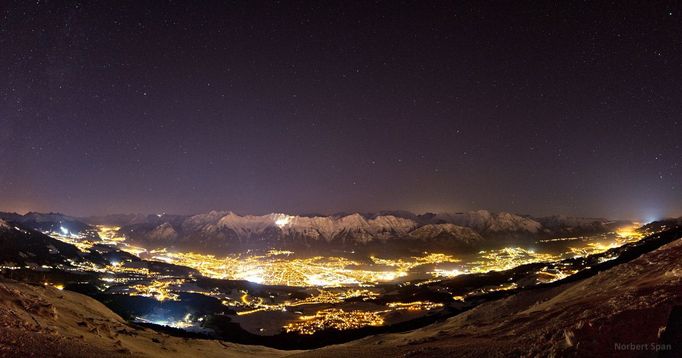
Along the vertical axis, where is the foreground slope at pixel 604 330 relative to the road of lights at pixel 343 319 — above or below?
above

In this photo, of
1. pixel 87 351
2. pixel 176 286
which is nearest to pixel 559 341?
pixel 87 351

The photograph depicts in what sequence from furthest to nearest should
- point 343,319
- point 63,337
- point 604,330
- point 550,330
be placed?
1. point 343,319
2. point 63,337
3. point 550,330
4. point 604,330

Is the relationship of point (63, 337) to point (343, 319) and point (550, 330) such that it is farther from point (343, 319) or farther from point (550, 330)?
point (343, 319)

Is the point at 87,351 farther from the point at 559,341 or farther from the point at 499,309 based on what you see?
the point at 499,309

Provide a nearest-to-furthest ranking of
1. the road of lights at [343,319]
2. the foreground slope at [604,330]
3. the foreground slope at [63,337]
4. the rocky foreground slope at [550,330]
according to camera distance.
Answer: the foreground slope at [604,330] < the rocky foreground slope at [550,330] < the foreground slope at [63,337] < the road of lights at [343,319]

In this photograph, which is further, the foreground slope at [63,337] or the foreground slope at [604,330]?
the foreground slope at [63,337]

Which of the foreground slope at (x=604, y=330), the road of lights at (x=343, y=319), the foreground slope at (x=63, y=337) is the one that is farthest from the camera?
the road of lights at (x=343, y=319)

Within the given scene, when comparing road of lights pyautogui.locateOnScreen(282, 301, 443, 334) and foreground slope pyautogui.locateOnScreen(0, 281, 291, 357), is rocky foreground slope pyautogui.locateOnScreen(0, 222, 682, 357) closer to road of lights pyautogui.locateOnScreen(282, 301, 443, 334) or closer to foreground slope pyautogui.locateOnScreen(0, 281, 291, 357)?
foreground slope pyautogui.locateOnScreen(0, 281, 291, 357)

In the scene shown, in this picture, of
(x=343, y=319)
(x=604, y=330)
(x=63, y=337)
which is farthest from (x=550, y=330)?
(x=343, y=319)

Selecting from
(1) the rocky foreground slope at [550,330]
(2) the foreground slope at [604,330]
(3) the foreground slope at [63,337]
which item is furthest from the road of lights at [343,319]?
(2) the foreground slope at [604,330]

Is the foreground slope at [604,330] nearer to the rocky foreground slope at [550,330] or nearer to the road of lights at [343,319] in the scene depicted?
the rocky foreground slope at [550,330]
